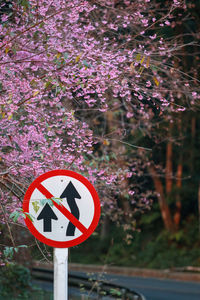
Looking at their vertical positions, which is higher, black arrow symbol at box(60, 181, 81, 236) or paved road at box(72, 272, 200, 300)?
black arrow symbol at box(60, 181, 81, 236)

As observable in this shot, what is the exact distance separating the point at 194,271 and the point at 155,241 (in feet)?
16.8

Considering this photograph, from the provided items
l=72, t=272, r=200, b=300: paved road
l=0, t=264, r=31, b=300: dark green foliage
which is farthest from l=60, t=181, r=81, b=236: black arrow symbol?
l=72, t=272, r=200, b=300: paved road

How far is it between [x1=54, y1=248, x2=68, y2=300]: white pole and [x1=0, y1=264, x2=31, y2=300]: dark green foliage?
25.3 feet

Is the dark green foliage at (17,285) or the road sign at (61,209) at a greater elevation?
the road sign at (61,209)

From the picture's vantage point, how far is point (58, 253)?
187 inches

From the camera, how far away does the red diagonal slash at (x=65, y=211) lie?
187 inches

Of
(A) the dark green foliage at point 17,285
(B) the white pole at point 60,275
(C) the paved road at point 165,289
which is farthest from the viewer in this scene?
(C) the paved road at point 165,289

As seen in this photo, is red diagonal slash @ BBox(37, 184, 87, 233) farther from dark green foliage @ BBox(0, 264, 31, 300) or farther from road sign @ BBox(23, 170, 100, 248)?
dark green foliage @ BBox(0, 264, 31, 300)

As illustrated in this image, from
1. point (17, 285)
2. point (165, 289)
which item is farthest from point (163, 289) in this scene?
point (17, 285)

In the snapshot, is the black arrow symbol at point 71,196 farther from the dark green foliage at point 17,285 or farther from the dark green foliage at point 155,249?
the dark green foliage at point 155,249

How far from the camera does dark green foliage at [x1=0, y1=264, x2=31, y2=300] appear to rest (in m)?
12.3

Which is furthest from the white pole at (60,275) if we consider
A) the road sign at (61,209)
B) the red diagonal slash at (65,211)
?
the red diagonal slash at (65,211)

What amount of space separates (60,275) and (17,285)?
27.4 feet

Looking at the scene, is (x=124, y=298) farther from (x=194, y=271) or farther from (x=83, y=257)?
(x=83, y=257)
